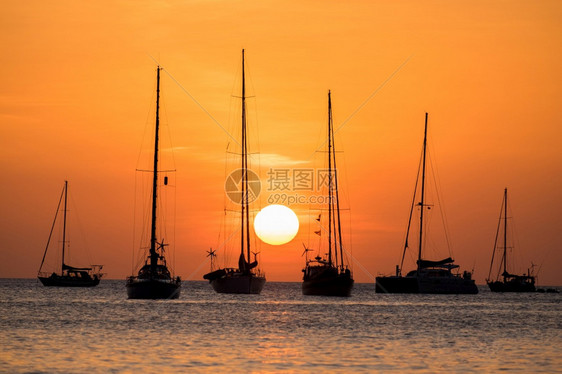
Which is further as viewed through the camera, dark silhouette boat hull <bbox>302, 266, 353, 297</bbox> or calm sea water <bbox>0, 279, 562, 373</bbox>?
dark silhouette boat hull <bbox>302, 266, 353, 297</bbox>

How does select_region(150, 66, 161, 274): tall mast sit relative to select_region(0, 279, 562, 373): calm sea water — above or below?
above

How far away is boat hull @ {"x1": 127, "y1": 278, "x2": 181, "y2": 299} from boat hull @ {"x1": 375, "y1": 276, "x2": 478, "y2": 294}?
61.0 meters

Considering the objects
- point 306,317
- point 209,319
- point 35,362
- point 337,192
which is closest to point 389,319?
point 306,317

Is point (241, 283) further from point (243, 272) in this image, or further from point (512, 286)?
point (512, 286)

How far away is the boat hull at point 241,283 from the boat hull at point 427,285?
34816 mm

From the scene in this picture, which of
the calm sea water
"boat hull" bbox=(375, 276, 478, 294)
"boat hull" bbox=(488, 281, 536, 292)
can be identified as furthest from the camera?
"boat hull" bbox=(488, 281, 536, 292)

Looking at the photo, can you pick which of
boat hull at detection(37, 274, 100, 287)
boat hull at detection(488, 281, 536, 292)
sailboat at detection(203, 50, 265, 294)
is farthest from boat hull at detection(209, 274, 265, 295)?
boat hull at detection(488, 281, 536, 292)

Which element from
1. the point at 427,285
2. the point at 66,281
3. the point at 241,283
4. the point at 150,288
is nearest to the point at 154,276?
the point at 150,288

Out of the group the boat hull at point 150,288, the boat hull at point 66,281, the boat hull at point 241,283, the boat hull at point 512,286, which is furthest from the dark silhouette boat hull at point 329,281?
the boat hull at point 512,286

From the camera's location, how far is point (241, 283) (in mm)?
105000

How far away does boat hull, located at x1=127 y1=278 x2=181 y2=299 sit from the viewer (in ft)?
265

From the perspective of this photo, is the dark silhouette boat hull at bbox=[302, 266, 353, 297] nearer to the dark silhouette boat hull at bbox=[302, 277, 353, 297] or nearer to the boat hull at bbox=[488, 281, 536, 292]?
the dark silhouette boat hull at bbox=[302, 277, 353, 297]

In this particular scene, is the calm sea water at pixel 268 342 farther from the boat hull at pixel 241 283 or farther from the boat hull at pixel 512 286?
the boat hull at pixel 512 286

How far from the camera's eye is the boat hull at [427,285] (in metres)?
134
